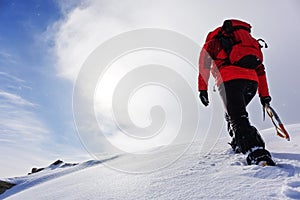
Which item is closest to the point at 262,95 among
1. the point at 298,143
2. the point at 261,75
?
the point at 261,75

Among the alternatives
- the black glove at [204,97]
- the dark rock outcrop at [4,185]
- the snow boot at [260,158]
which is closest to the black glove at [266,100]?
the black glove at [204,97]

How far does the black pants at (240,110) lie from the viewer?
7.26 ft

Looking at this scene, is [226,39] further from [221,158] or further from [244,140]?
[221,158]

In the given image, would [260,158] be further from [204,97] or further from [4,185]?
[4,185]

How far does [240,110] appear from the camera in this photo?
242cm

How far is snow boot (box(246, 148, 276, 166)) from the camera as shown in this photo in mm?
1958

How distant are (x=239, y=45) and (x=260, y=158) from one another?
1207 mm

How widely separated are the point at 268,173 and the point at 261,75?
155 cm

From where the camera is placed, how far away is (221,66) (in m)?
2.67

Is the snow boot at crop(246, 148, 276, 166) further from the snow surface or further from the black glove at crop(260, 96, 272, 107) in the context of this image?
the black glove at crop(260, 96, 272, 107)

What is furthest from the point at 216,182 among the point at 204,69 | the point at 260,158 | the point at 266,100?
the point at 266,100

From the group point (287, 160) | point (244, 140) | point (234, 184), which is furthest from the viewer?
point (244, 140)

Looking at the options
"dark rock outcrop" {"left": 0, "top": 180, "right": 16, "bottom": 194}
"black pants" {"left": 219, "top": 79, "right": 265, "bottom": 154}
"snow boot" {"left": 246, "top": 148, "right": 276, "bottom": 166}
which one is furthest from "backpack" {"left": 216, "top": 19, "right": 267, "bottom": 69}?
"dark rock outcrop" {"left": 0, "top": 180, "right": 16, "bottom": 194}

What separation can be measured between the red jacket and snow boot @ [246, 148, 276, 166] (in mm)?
827
